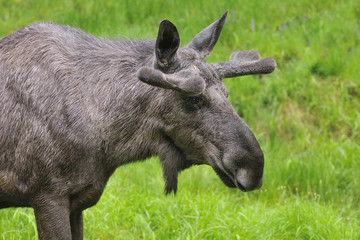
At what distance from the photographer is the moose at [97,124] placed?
3830mm

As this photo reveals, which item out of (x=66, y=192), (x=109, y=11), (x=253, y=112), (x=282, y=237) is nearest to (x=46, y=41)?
(x=66, y=192)

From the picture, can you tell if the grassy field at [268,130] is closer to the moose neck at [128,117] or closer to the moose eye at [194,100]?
the moose neck at [128,117]

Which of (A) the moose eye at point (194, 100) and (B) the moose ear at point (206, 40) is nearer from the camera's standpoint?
(A) the moose eye at point (194, 100)

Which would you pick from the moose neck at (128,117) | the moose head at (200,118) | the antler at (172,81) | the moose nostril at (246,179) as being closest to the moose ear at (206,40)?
the moose head at (200,118)

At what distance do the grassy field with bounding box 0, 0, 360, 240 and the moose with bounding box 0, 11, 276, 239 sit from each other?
1111 mm

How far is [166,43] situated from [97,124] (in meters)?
0.76

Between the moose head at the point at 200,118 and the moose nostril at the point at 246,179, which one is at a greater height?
the moose head at the point at 200,118

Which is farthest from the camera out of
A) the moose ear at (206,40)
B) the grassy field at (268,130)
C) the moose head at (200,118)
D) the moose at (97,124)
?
the grassy field at (268,130)

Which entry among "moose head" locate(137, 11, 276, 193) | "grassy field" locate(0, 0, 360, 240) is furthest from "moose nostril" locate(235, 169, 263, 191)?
"grassy field" locate(0, 0, 360, 240)

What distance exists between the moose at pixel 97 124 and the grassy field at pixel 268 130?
1.11 metres

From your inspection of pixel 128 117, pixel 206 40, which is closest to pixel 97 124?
pixel 128 117

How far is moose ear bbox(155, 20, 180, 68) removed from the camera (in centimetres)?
371

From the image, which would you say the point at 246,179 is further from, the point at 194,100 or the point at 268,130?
the point at 268,130

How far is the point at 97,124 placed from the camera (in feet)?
13.0
